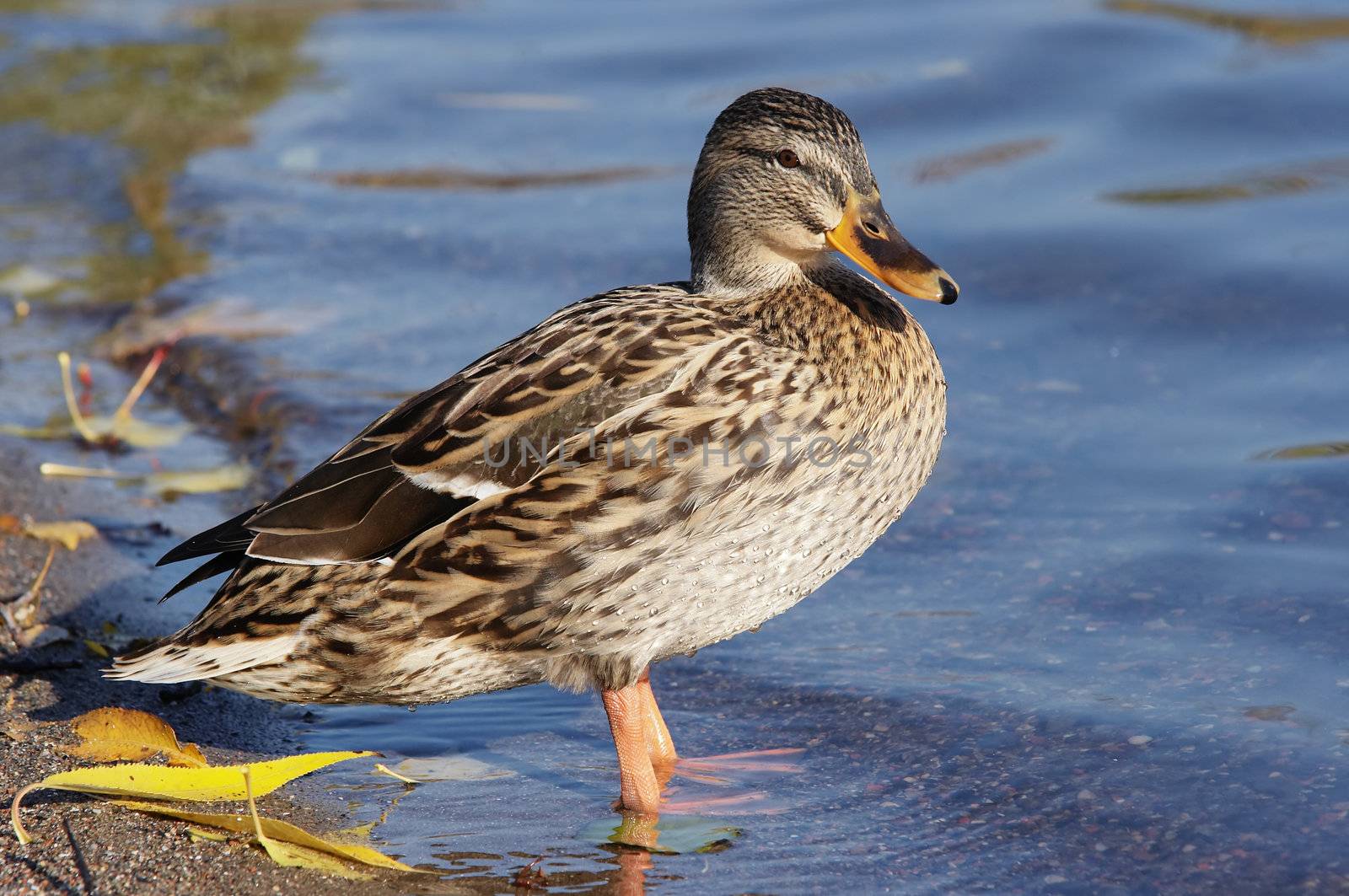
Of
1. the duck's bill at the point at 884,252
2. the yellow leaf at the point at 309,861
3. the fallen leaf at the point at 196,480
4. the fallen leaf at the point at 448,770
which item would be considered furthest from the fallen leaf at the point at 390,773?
the fallen leaf at the point at 196,480

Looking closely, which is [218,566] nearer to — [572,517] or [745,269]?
[572,517]

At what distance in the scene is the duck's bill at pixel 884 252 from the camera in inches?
195

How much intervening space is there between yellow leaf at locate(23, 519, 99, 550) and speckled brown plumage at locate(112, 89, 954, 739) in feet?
4.91

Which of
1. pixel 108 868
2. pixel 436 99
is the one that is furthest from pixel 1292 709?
pixel 436 99

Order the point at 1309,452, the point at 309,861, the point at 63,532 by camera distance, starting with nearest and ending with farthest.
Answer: the point at 309,861, the point at 63,532, the point at 1309,452

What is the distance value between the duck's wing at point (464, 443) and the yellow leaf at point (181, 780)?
22.6 inches

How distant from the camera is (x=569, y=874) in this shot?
4359 millimetres

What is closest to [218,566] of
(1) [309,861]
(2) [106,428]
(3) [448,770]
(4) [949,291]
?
(3) [448,770]

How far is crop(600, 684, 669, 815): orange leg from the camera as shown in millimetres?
4750

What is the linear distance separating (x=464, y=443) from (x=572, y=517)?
1.26ft

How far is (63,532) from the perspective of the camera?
6133 mm

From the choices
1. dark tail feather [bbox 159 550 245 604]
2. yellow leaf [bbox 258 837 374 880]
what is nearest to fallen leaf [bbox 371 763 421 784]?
yellow leaf [bbox 258 837 374 880]

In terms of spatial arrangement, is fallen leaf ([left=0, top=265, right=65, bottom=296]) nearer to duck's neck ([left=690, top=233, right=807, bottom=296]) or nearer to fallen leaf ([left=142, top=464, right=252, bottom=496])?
fallen leaf ([left=142, top=464, right=252, bottom=496])

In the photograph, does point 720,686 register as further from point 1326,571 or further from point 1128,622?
point 1326,571
